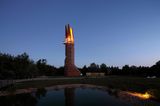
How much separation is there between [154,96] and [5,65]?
29913 millimetres

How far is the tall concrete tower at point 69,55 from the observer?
58.3 m

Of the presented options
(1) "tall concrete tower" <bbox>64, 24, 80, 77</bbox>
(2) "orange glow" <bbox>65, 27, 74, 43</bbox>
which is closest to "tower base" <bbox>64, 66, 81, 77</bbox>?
(1) "tall concrete tower" <bbox>64, 24, 80, 77</bbox>

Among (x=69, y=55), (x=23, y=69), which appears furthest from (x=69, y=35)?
(x=23, y=69)

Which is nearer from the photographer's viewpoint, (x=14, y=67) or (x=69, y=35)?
(x=14, y=67)

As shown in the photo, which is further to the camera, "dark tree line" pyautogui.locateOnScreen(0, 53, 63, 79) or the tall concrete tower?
the tall concrete tower

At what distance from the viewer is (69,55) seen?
59938mm

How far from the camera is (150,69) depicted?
6328 cm

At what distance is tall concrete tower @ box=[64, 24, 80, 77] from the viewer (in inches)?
2296

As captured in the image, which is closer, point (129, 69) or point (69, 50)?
point (69, 50)

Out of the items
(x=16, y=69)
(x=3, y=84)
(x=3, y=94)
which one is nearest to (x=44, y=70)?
(x=16, y=69)

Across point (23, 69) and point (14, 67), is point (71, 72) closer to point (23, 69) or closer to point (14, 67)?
point (23, 69)

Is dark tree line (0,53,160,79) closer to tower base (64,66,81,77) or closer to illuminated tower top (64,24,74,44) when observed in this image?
tower base (64,66,81,77)

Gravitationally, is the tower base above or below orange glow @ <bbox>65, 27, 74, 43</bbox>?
below

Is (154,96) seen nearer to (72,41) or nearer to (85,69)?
(72,41)
